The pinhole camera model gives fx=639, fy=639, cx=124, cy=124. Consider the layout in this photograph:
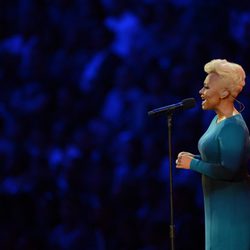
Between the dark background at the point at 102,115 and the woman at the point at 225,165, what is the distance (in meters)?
1.03

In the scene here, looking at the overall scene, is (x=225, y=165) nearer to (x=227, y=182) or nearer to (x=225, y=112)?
(x=227, y=182)

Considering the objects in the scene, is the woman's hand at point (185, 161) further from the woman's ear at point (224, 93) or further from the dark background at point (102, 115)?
the dark background at point (102, 115)

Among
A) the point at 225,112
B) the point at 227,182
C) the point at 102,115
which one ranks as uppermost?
the point at 102,115

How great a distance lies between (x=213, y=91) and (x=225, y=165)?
0.25 metres

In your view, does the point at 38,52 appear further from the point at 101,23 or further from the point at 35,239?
the point at 35,239

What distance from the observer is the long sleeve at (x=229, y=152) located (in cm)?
194

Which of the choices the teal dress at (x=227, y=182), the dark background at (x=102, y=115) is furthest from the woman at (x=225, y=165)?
the dark background at (x=102, y=115)

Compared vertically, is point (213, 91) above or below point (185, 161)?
above

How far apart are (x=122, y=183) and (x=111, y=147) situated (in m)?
0.18

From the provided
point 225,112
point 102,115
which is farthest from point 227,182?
point 102,115

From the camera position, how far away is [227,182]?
1.99m

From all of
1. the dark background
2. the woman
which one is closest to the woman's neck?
the woman

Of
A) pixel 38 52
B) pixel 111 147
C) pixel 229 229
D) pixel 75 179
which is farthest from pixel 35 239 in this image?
pixel 229 229

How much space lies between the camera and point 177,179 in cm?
309
